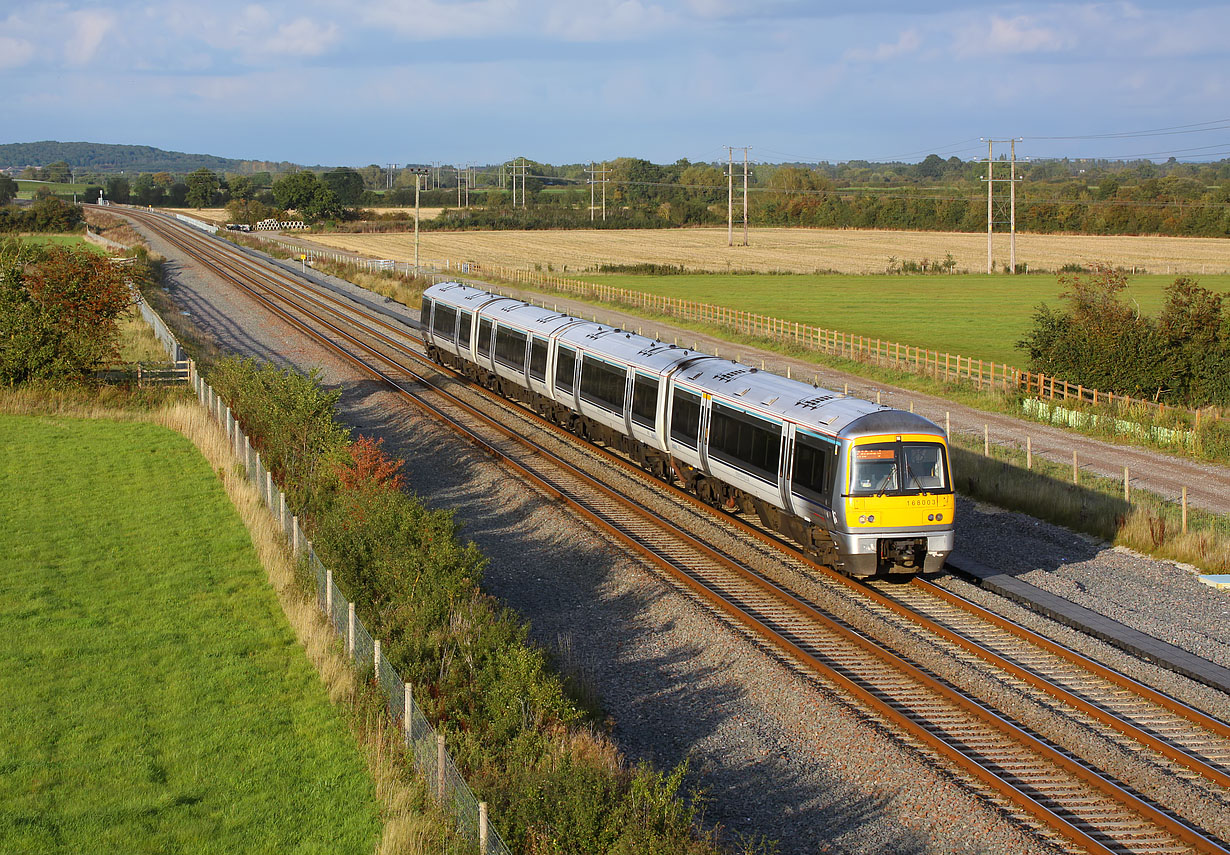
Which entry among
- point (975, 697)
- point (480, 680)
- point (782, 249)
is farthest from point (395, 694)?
point (782, 249)

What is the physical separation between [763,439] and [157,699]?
10121mm

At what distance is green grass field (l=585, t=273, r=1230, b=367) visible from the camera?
57062mm

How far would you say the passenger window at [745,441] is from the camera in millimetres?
18688

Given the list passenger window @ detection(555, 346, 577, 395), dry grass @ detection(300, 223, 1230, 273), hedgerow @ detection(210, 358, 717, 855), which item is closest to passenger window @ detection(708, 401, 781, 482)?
hedgerow @ detection(210, 358, 717, 855)

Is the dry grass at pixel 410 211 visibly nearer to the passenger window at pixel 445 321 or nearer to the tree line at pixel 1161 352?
the passenger window at pixel 445 321

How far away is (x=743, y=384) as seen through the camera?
20.6 metres

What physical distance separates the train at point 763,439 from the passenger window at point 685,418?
3 cm

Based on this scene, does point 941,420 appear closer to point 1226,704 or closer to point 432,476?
point 432,476

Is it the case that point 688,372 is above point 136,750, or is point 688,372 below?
above

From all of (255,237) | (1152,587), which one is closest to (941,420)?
(1152,587)

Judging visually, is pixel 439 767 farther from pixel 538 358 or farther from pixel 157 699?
pixel 538 358

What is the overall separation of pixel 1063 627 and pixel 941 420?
18.6 m

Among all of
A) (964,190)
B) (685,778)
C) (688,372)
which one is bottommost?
(685,778)

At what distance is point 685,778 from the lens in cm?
1152
